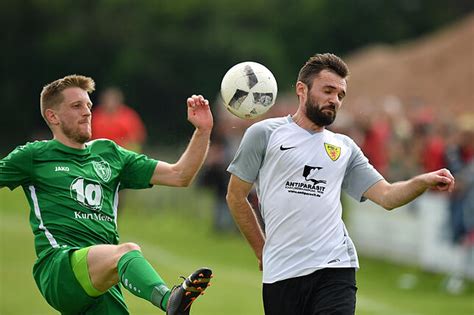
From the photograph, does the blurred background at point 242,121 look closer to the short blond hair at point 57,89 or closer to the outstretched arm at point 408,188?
the short blond hair at point 57,89

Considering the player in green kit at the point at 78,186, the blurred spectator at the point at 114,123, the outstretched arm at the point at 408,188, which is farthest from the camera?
the blurred spectator at the point at 114,123

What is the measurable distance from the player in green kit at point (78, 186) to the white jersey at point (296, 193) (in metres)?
0.61

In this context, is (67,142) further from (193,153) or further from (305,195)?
(305,195)

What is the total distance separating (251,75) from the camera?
8078mm

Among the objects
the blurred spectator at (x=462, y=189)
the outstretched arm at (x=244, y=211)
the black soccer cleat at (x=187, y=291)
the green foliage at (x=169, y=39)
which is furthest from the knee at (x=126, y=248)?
the green foliage at (x=169, y=39)

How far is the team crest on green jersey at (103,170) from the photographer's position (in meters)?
8.20

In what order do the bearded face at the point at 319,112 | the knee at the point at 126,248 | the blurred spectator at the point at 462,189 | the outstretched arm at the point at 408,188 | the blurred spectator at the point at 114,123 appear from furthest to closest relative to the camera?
the blurred spectator at the point at 114,123
the blurred spectator at the point at 462,189
the bearded face at the point at 319,112
the knee at the point at 126,248
the outstretched arm at the point at 408,188

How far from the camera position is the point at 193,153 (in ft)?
27.5

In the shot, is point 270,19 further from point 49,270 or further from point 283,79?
point 49,270

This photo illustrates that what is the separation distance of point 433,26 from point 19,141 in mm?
21516

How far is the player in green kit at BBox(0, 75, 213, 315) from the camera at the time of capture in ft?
25.6

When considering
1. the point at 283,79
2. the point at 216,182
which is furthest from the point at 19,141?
the point at 216,182

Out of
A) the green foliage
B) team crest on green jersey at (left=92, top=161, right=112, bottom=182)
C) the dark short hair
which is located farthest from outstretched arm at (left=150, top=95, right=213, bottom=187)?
the green foliage

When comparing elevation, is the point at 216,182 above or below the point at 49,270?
above
